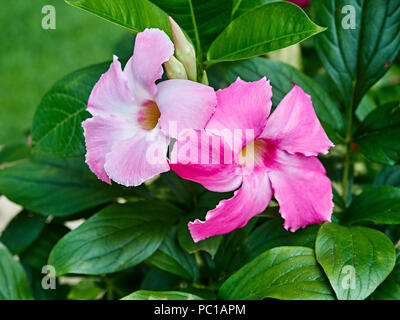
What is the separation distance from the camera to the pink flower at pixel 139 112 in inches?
24.3

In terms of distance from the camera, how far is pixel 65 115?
77 centimetres

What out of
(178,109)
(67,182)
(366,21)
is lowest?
(67,182)

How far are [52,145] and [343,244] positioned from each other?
0.43m

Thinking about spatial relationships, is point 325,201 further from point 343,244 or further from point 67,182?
point 67,182

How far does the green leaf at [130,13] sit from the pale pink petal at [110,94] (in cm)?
6

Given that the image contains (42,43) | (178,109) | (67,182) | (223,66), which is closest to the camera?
(178,109)

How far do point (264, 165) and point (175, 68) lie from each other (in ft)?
0.55

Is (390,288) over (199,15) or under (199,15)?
under

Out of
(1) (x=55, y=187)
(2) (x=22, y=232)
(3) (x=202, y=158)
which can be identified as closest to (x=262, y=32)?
(3) (x=202, y=158)

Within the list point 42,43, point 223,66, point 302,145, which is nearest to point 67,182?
point 223,66

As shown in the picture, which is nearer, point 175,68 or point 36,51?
point 175,68

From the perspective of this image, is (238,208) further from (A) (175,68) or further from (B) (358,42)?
(B) (358,42)

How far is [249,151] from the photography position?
694 millimetres
